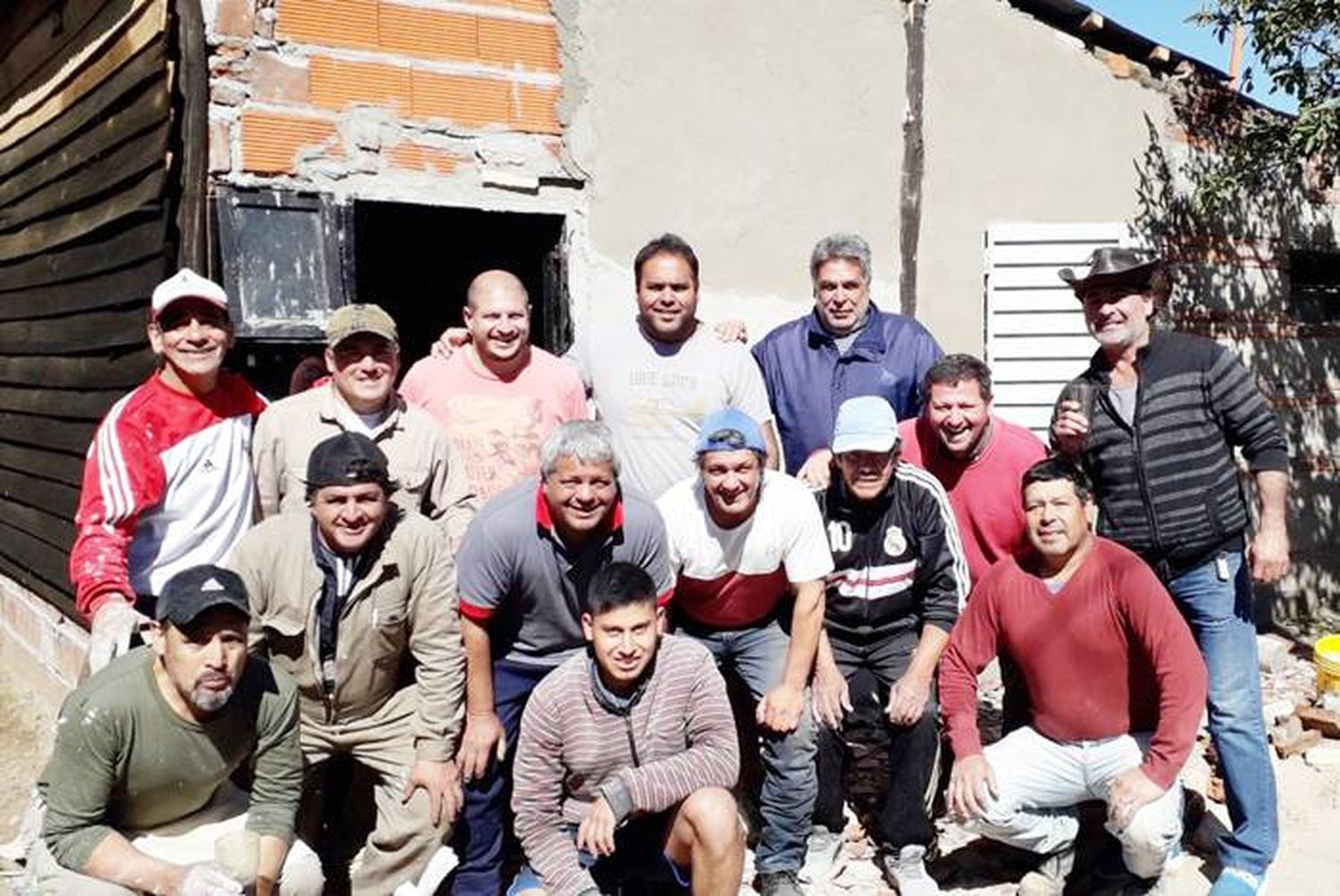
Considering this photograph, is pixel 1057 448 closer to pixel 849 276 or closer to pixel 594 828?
pixel 849 276

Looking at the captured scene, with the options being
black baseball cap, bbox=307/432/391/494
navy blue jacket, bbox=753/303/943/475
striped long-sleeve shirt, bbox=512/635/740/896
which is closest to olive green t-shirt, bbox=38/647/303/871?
black baseball cap, bbox=307/432/391/494

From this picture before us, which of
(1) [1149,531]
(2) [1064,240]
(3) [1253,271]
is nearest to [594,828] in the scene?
(1) [1149,531]

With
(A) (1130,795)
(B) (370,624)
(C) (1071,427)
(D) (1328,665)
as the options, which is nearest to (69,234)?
(B) (370,624)

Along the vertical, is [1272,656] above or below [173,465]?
below

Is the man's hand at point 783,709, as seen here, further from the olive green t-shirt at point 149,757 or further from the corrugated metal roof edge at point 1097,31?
the corrugated metal roof edge at point 1097,31

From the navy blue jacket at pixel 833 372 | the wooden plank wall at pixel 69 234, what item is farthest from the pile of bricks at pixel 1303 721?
the wooden plank wall at pixel 69 234

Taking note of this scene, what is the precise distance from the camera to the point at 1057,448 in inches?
147

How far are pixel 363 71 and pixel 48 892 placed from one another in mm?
3434

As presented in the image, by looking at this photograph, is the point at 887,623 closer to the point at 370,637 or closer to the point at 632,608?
the point at 632,608

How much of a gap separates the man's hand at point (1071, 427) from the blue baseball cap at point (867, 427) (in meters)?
0.56

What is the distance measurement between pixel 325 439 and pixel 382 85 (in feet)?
6.82

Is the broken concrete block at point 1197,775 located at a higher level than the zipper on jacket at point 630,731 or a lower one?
lower

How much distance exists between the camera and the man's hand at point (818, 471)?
387 centimetres

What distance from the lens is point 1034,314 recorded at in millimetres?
5871
